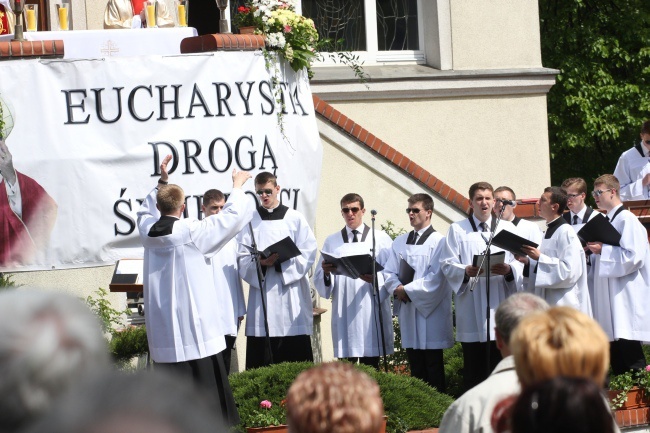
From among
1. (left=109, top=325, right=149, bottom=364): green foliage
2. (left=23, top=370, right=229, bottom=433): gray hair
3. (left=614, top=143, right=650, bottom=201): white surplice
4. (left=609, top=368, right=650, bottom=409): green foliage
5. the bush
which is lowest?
(left=609, top=368, right=650, bottom=409): green foliage

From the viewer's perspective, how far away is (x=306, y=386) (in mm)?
3092

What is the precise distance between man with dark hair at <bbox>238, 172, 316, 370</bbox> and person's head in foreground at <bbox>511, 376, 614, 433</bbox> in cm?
789

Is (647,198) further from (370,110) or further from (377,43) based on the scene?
(377,43)

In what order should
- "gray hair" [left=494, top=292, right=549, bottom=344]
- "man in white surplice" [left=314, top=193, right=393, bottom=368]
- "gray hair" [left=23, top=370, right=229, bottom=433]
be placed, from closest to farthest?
"gray hair" [left=23, top=370, right=229, bottom=433] → "gray hair" [left=494, top=292, right=549, bottom=344] → "man in white surplice" [left=314, top=193, right=393, bottom=368]

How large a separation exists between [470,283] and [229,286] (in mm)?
2332

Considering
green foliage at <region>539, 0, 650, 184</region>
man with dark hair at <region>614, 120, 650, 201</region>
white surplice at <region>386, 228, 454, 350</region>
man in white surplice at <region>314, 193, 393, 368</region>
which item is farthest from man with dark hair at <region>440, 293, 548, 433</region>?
green foliage at <region>539, 0, 650, 184</region>

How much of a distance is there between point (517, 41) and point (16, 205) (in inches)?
389

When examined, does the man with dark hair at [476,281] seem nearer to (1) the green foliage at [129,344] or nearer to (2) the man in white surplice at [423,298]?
(2) the man in white surplice at [423,298]

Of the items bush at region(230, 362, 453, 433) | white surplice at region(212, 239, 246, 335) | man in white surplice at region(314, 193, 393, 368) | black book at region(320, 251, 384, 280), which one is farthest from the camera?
man in white surplice at region(314, 193, 393, 368)

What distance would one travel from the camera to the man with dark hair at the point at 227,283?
9828 millimetres

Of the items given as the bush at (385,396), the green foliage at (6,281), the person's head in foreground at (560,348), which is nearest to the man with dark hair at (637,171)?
the bush at (385,396)

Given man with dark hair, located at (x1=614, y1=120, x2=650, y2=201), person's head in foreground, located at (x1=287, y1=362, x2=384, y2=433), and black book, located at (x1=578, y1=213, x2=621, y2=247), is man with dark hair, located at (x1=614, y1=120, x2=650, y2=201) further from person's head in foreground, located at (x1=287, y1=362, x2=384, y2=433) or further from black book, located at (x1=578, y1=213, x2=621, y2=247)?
person's head in foreground, located at (x1=287, y1=362, x2=384, y2=433)

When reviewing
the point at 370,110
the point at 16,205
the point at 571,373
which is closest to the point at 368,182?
the point at 370,110

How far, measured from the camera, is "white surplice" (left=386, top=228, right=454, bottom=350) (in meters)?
11.1
